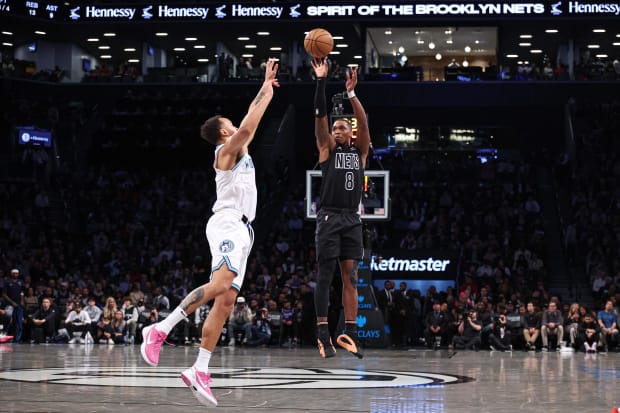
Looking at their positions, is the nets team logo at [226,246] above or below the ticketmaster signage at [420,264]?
above

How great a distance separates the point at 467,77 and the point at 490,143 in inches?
97.7

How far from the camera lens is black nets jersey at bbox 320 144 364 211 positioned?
8.63m

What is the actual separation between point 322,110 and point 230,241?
1.62 meters

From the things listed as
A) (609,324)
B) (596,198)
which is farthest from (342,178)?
(596,198)

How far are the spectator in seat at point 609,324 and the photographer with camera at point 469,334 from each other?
97.6 inches

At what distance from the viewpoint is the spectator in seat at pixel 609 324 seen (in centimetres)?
2031

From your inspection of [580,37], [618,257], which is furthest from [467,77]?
[618,257]

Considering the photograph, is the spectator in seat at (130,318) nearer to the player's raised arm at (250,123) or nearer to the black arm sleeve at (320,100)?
the black arm sleeve at (320,100)

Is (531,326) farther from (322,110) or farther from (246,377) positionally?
(322,110)

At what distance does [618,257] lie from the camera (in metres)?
24.5

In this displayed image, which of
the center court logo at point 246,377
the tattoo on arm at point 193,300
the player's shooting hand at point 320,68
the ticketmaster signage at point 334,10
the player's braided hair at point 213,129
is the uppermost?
the ticketmaster signage at point 334,10

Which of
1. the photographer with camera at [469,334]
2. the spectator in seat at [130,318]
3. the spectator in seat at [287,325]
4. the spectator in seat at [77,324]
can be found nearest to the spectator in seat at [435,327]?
the photographer with camera at [469,334]

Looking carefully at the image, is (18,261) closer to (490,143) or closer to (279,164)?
(279,164)

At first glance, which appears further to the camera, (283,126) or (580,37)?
(580,37)
